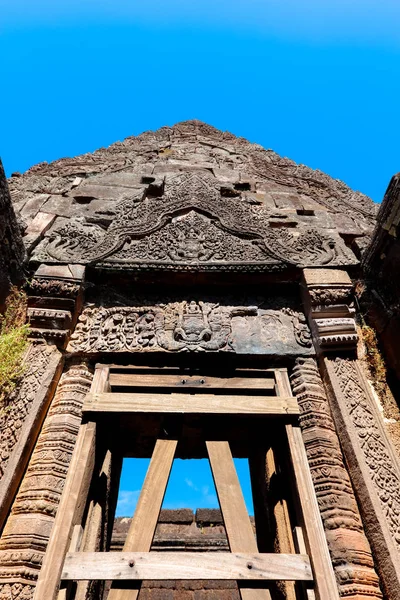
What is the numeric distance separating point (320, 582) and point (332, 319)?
205cm

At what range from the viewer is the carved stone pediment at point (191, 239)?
165 inches

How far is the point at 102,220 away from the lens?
5016 mm

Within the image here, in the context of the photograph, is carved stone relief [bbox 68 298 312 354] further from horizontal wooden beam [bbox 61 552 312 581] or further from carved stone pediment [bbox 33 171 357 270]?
horizontal wooden beam [bbox 61 552 312 581]

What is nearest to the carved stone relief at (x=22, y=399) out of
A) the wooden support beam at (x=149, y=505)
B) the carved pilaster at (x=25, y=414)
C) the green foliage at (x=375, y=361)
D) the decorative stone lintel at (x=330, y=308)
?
the carved pilaster at (x=25, y=414)

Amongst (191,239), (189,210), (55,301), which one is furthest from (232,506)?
(189,210)

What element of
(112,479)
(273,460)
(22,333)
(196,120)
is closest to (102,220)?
(22,333)

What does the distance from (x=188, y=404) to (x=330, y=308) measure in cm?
160

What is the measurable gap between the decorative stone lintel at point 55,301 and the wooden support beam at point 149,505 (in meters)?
1.31

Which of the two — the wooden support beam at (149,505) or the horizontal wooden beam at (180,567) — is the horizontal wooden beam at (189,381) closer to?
the wooden support beam at (149,505)

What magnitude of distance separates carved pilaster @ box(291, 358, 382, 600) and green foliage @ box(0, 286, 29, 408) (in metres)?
2.33

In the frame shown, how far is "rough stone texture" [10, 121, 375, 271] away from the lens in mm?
4309

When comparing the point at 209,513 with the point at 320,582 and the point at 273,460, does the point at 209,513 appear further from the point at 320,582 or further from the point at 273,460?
the point at 320,582

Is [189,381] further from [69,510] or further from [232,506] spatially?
[69,510]

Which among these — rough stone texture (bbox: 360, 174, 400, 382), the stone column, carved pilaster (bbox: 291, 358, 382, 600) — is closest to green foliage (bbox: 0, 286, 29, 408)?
carved pilaster (bbox: 291, 358, 382, 600)
